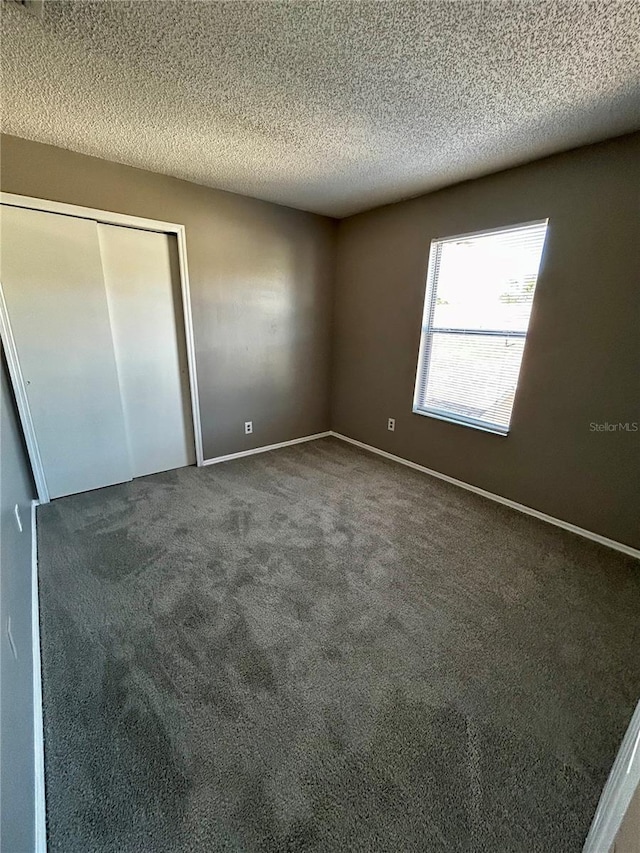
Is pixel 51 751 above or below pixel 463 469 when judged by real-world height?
below

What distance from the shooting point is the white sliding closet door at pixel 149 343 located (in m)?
2.78

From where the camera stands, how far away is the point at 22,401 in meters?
2.46

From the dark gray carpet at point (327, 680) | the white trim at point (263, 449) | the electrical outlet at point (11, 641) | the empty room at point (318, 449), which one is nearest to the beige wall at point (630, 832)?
the empty room at point (318, 449)

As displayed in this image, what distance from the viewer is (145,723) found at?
4.16 ft

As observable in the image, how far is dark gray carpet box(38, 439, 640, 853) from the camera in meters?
1.04

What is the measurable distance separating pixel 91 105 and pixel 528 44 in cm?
212

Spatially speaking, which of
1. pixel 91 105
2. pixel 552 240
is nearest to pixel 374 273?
pixel 552 240

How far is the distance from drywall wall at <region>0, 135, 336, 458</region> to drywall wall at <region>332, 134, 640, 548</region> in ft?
3.34

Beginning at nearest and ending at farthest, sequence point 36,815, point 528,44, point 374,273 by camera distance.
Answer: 1. point 36,815
2. point 528,44
3. point 374,273

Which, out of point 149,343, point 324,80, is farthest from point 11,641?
point 324,80

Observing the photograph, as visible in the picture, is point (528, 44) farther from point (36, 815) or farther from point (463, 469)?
point (36, 815)

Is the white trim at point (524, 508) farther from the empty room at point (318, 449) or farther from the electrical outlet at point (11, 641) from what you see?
the electrical outlet at point (11, 641)

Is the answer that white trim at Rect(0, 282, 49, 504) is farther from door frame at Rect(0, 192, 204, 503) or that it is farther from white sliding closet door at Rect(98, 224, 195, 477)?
white sliding closet door at Rect(98, 224, 195, 477)

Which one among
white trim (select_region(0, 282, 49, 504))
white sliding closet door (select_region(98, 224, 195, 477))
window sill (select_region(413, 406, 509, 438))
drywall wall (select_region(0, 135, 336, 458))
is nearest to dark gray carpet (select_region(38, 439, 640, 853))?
white trim (select_region(0, 282, 49, 504))
